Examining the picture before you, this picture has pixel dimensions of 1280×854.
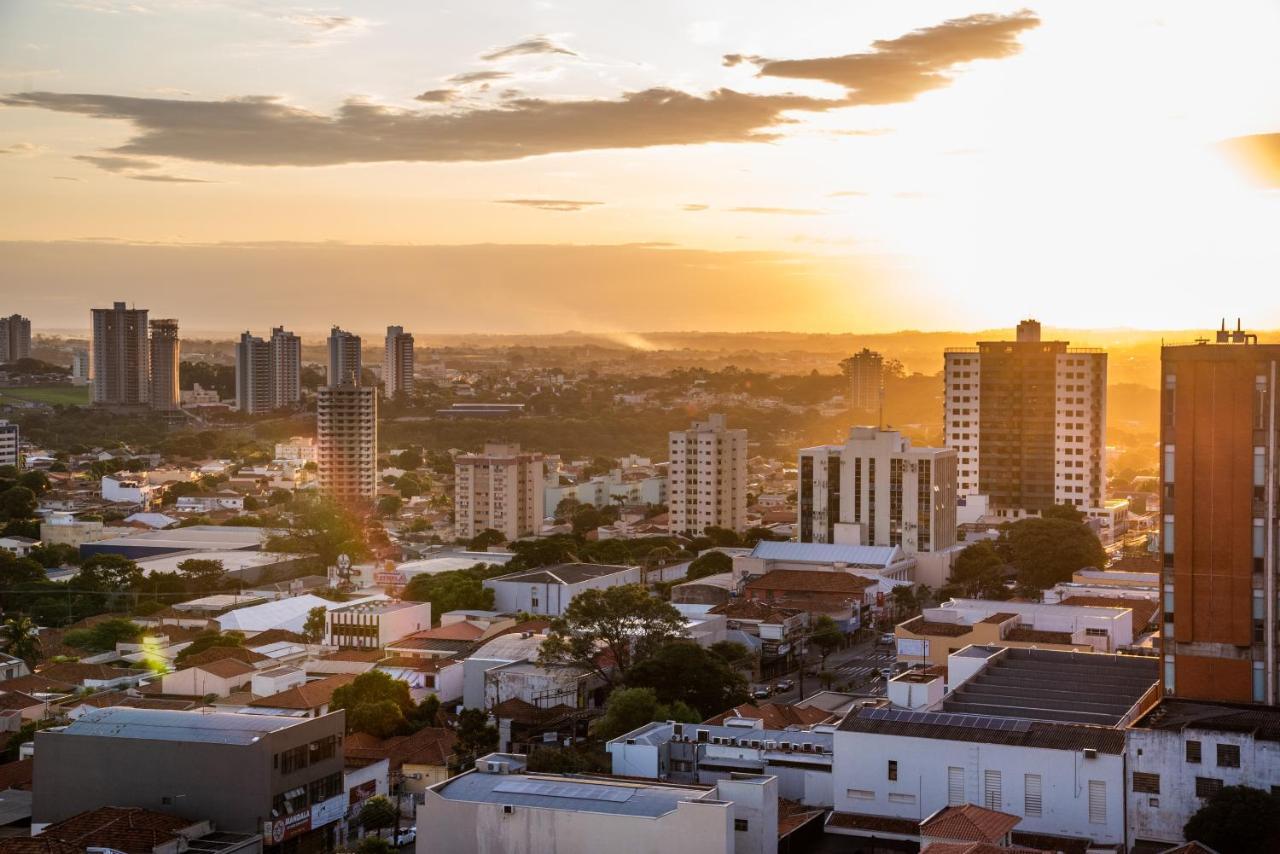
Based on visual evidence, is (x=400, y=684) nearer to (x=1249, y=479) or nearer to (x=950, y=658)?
(x=950, y=658)

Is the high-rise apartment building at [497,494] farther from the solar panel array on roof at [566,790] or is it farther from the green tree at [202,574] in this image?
the solar panel array on roof at [566,790]

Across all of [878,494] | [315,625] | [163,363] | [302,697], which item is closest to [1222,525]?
[302,697]

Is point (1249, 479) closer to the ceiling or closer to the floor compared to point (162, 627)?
closer to the ceiling

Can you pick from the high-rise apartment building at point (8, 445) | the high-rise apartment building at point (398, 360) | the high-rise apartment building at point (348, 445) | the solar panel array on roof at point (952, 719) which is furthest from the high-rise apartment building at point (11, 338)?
the solar panel array on roof at point (952, 719)

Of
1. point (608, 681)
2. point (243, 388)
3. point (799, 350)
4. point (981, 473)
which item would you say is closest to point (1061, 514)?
point (981, 473)

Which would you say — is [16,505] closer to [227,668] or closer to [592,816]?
[227,668]

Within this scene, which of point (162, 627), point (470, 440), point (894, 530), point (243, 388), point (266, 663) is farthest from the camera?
point (243, 388)

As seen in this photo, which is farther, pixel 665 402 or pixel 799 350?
pixel 799 350
